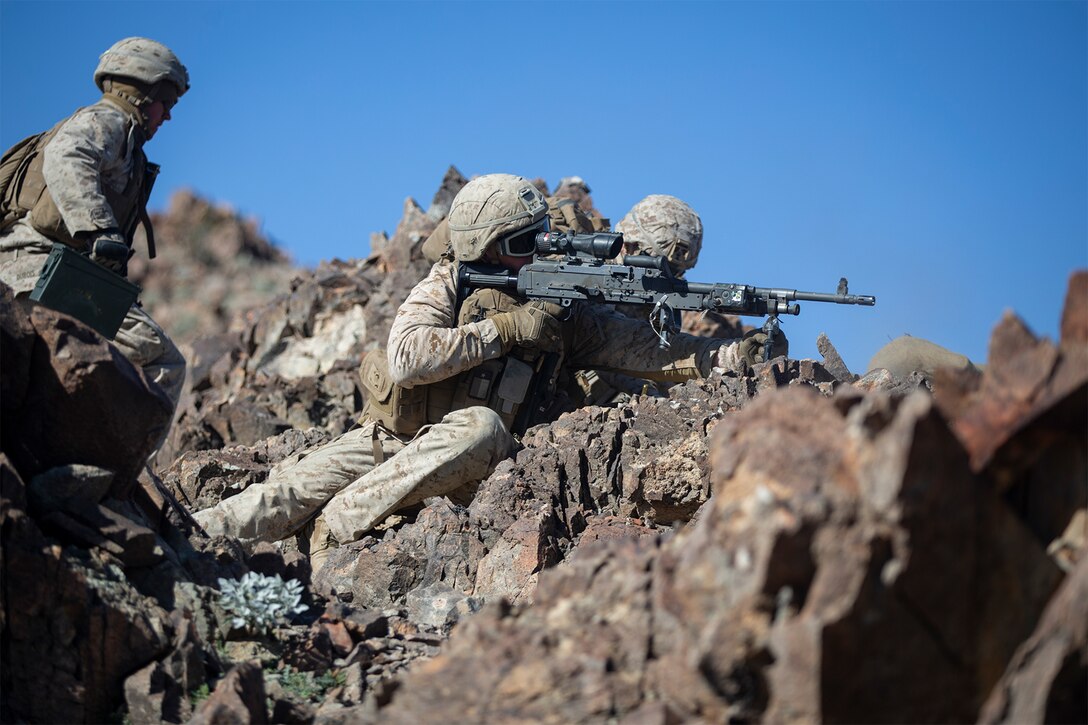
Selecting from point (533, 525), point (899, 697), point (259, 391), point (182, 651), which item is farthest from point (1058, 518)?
point (259, 391)

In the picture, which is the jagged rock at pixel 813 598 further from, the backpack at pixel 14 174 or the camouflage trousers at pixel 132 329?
the backpack at pixel 14 174

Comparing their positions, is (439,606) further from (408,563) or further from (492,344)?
(492,344)

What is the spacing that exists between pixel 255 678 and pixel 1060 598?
2.42 metres

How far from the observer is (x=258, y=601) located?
483 cm

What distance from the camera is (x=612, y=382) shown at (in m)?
9.55

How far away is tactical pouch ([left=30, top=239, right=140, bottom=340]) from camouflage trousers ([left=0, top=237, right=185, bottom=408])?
1225 mm

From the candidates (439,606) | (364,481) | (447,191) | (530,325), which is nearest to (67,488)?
(439,606)

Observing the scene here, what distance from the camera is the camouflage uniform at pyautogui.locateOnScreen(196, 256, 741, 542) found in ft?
25.4

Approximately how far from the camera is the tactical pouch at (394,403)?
8.42 meters

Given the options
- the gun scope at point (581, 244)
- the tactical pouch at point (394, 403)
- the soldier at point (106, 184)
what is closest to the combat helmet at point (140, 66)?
the soldier at point (106, 184)

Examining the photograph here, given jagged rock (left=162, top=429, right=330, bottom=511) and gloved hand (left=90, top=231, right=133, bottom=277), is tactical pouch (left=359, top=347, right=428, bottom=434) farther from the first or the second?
gloved hand (left=90, top=231, right=133, bottom=277)

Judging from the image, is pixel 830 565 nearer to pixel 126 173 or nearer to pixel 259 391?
pixel 126 173

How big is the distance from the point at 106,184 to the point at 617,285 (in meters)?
3.25

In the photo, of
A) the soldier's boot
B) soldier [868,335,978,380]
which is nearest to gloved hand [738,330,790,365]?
soldier [868,335,978,380]
